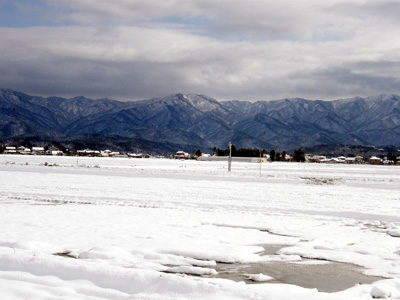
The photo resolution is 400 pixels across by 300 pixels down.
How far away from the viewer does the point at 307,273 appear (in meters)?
9.01

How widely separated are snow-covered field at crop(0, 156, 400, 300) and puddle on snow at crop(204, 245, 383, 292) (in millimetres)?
88

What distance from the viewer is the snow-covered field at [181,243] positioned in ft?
23.6

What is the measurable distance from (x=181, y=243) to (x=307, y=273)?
337 cm

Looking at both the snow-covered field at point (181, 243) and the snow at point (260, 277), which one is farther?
the snow at point (260, 277)

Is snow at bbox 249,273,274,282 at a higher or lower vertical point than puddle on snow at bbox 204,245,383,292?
higher

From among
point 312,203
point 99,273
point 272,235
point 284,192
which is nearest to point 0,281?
point 99,273

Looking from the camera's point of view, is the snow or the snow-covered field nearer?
the snow-covered field

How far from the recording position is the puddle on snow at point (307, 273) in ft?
27.1

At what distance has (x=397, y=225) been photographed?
15.3 m

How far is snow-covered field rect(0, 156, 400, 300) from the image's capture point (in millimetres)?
7195

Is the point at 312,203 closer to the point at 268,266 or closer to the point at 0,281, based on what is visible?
the point at 268,266

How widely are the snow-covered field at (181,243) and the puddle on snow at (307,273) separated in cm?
9

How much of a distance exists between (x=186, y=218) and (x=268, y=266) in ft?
21.4

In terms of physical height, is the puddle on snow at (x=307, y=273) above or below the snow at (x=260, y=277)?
below
